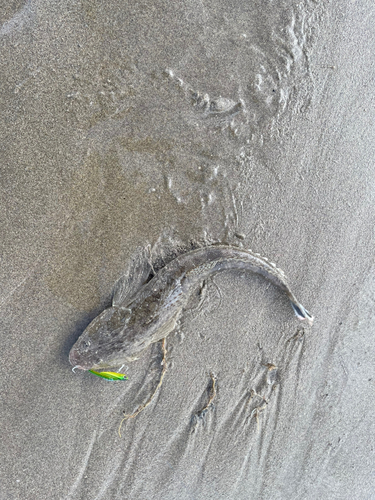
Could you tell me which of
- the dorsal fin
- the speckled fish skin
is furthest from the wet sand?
the speckled fish skin

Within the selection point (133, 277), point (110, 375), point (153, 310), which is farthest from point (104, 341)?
point (133, 277)

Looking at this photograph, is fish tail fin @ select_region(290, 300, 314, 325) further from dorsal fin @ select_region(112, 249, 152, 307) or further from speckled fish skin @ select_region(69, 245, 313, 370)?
dorsal fin @ select_region(112, 249, 152, 307)

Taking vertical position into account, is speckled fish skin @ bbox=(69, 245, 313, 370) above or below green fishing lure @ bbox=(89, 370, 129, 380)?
above

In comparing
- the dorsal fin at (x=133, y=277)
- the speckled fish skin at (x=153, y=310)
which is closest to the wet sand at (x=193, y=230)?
the dorsal fin at (x=133, y=277)

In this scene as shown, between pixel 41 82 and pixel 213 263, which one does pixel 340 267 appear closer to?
pixel 213 263

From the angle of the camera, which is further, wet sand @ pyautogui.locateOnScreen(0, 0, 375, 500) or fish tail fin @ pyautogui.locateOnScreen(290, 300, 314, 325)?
fish tail fin @ pyautogui.locateOnScreen(290, 300, 314, 325)

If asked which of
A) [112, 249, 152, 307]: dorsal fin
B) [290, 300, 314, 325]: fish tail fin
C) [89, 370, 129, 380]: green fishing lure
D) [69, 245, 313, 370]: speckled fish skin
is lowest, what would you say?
[290, 300, 314, 325]: fish tail fin

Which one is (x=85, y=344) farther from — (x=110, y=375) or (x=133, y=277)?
(x=133, y=277)
